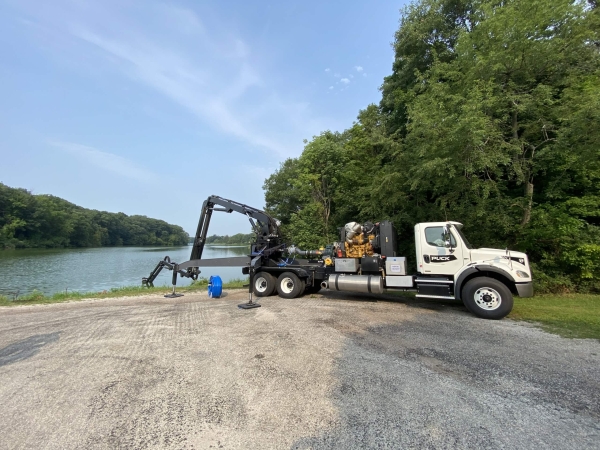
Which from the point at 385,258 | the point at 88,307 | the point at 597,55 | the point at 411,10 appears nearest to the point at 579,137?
the point at 597,55

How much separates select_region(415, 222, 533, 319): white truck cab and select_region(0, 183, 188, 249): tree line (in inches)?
3109

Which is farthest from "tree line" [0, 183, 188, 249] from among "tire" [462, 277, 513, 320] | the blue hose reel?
"tire" [462, 277, 513, 320]

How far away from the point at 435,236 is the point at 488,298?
191cm

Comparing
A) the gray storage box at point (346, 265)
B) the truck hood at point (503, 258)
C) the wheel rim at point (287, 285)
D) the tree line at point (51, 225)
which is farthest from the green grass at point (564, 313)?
the tree line at point (51, 225)

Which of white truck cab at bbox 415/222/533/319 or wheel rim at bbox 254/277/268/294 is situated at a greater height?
white truck cab at bbox 415/222/533/319

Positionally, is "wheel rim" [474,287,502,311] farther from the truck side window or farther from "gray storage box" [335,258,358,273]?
"gray storage box" [335,258,358,273]

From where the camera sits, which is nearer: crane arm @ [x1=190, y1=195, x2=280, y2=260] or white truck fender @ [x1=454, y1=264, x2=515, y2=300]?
white truck fender @ [x1=454, y1=264, x2=515, y2=300]

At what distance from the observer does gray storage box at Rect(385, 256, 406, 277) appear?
818cm

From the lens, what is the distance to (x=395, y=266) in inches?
324

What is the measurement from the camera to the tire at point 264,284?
10109 millimetres

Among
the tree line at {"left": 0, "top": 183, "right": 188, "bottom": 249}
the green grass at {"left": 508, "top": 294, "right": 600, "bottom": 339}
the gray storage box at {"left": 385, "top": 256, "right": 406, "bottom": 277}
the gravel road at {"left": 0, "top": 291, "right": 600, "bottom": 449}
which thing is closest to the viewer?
the gravel road at {"left": 0, "top": 291, "right": 600, "bottom": 449}

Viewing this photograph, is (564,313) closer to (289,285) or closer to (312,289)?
(312,289)

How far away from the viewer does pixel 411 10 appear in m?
16.9

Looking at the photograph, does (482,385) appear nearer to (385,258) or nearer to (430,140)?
(385,258)
